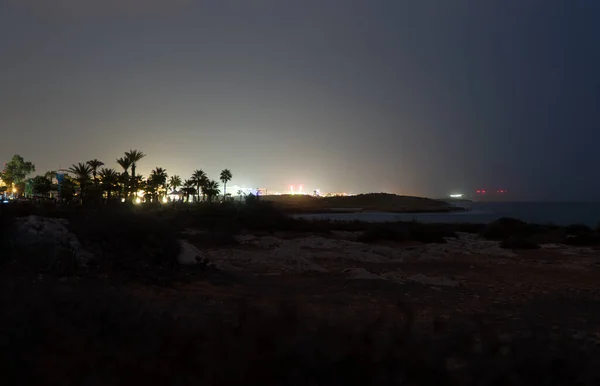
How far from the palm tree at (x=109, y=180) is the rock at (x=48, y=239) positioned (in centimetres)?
7546

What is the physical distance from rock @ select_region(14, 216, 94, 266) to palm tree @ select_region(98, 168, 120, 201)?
7546 centimetres

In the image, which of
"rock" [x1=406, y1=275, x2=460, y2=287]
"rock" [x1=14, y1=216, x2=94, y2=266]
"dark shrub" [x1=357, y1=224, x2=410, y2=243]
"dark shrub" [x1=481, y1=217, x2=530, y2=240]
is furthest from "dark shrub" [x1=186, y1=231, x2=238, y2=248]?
"dark shrub" [x1=481, y1=217, x2=530, y2=240]

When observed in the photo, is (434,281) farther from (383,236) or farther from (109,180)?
(109,180)

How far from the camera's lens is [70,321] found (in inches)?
231

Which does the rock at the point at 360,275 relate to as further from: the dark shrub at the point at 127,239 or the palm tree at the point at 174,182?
the palm tree at the point at 174,182

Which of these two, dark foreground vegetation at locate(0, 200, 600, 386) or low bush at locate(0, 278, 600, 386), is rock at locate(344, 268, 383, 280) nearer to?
dark foreground vegetation at locate(0, 200, 600, 386)

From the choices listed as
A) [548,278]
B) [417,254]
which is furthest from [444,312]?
[417,254]

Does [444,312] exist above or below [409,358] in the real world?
below

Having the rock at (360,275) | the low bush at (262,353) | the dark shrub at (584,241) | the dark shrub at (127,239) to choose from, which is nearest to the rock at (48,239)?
the dark shrub at (127,239)

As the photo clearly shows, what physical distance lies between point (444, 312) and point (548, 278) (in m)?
10.2

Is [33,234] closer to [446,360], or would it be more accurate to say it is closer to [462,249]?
[446,360]

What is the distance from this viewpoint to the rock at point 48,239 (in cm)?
1458

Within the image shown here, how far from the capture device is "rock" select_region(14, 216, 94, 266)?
47.8 feet

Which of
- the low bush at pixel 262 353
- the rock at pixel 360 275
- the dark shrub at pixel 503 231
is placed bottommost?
the rock at pixel 360 275
